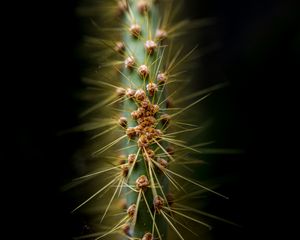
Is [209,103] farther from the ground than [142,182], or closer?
farther from the ground

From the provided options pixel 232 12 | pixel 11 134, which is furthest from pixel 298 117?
pixel 11 134

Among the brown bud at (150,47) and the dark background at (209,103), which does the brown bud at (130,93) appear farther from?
the dark background at (209,103)

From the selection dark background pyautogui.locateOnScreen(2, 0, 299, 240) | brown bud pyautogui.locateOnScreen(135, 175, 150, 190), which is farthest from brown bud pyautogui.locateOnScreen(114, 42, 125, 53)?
dark background pyautogui.locateOnScreen(2, 0, 299, 240)

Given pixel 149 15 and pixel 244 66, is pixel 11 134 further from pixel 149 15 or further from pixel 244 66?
pixel 244 66

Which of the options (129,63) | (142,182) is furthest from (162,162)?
(129,63)

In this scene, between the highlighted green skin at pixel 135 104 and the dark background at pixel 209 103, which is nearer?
the highlighted green skin at pixel 135 104

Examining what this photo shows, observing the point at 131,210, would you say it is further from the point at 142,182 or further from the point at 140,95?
the point at 140,95

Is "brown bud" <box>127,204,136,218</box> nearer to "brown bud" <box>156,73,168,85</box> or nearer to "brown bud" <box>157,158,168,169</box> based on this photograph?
"brown bud" <box>157,158,168,169</box>

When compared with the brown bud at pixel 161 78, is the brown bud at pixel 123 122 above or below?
below

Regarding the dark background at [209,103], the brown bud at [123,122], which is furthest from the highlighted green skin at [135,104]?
the dark background at [209,103]
